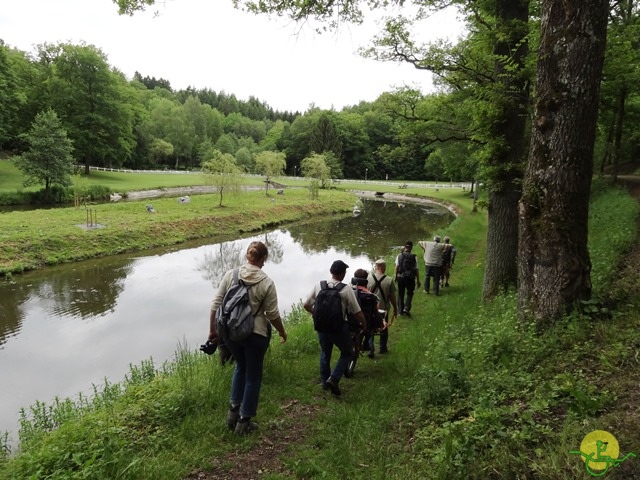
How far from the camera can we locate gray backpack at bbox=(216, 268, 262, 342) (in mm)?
4250

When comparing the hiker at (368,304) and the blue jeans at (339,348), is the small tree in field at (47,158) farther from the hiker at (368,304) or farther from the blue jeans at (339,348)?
the blue jeans at (339,348)

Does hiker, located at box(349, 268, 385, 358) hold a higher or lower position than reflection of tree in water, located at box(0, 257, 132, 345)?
higher

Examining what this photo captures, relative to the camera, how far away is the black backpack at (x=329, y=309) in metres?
5.27

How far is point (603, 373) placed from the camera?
362cm

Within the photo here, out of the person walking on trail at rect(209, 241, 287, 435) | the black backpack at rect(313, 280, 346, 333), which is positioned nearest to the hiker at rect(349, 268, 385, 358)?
the black backpack at rect(313, 280, 346, 333)

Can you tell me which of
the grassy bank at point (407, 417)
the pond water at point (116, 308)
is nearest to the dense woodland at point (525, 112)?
the grassy bank at point (407, 417)

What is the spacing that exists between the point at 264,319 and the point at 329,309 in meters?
1.06

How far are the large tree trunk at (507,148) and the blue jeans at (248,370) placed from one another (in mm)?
5988

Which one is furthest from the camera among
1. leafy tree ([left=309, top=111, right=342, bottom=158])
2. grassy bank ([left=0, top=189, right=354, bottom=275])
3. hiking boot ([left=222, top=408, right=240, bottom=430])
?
leafy tree ([left=309, top=111, right=342, bottom=158])

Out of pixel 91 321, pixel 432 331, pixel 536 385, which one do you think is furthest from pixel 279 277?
pixel 536 385

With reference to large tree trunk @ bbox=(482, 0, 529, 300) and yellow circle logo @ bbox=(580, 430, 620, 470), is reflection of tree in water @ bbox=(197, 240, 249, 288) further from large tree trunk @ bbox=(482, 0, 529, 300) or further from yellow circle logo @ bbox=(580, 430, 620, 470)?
yellow circle logo @ bbox=(580, 430, 620, 470)

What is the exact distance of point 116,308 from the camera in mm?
13422

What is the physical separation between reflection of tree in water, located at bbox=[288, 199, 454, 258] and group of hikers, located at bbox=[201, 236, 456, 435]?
53.4ft

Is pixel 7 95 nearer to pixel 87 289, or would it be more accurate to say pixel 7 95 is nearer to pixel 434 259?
pixel 87 289
